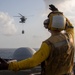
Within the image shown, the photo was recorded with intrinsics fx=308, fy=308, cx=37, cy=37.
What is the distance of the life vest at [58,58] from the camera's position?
6203mm

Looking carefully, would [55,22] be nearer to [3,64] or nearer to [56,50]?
[56,50]

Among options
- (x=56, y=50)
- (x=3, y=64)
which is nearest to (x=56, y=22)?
(x=56, y=50)

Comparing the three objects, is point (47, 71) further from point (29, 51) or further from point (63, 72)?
point (29, 51)

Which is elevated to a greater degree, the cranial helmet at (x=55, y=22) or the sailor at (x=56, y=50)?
the cranial helmet at (x=55, y=22)

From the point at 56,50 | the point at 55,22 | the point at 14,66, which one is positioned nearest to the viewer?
the point at 14,66

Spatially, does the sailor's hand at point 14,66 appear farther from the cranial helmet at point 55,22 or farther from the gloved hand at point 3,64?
the cranial helmet at point 55,22

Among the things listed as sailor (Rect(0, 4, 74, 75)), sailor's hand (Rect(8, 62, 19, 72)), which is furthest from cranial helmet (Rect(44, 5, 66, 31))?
sailor's hand (Rect(8, 62, 19, 72))

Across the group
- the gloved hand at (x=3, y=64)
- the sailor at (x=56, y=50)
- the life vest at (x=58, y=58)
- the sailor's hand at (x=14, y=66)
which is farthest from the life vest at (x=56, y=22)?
the gloved hand at (x=3, y=64)

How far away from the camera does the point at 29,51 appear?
48750 millimetres

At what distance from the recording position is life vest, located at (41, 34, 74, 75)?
620 cm

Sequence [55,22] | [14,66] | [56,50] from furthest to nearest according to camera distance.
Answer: [55,22], [56,50], [14,66]

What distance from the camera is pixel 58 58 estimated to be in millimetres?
6285

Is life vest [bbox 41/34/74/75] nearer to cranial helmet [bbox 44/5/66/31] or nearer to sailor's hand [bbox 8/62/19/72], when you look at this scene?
cranial helmet [bbox 44/5/66/31]

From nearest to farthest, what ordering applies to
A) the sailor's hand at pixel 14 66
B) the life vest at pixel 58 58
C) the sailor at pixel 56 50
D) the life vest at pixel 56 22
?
the sailor's hand at pixel 14 66, the sailor at pixel 56 50, the life vest at pixel 58 58, the life vest at pixel 56 22
